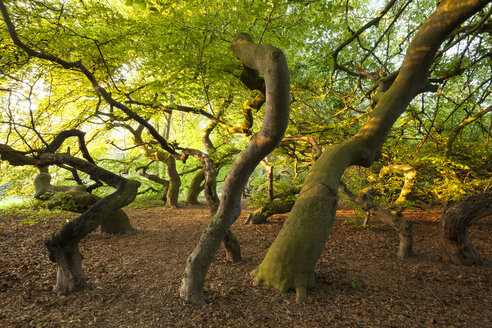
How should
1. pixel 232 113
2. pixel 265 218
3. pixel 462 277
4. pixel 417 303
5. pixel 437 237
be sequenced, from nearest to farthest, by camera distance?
pixel 417 303, pixel 462 277, pixel 437 237, pixel 265 218, pixel 232 113

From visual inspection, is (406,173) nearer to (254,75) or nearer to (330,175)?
Answer: (330,175)

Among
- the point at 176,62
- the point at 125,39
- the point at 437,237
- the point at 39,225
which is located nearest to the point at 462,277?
the point at 437,237

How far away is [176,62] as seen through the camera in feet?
18.5

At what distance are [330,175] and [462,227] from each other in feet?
9.41

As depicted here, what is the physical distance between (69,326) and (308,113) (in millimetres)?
9003

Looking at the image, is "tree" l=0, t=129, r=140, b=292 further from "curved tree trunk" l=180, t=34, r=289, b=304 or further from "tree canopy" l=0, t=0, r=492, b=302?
"curved tree trunk" l=180, t=34, r=289, b=304

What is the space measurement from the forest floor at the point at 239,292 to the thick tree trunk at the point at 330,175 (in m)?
0.32

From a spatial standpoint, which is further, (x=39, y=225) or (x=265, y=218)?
(x=265, y=218)

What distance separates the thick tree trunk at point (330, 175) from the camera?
3.28 metres

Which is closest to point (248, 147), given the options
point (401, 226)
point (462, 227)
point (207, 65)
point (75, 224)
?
point (75, 224)

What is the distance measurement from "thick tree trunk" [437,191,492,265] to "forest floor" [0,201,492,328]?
0.77 ft

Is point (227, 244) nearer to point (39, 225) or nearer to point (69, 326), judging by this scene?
point (69, 326)

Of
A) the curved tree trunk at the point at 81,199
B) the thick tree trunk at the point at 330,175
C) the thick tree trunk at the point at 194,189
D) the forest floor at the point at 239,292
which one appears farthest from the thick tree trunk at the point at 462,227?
the thick tree trunk at the point at 194,189

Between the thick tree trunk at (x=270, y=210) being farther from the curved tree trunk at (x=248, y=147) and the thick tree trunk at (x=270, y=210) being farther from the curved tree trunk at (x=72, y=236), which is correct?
the curved tree trunk at (x=72, y=236)
